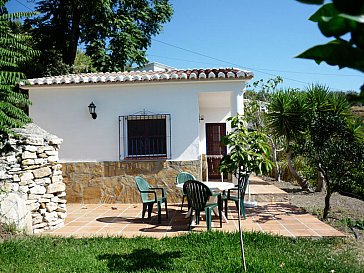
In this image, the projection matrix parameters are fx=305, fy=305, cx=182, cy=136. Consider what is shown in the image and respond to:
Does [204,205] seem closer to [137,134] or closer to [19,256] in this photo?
[19,256]

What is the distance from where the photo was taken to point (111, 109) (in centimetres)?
Answer: 1013

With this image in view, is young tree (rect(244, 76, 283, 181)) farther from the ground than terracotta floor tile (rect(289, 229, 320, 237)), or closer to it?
farther from the ground

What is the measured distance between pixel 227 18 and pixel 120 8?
10.3 m

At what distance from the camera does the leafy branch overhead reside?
0.69m

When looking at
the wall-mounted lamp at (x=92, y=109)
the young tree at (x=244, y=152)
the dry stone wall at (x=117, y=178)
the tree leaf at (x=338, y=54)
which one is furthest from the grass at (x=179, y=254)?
the wall-mounted lamp at (x=92, y=109)

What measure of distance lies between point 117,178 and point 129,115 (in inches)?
82.7

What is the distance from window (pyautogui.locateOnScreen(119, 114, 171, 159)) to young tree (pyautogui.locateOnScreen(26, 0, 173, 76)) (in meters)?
9.22

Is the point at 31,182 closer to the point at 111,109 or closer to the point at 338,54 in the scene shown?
the point at 111,109

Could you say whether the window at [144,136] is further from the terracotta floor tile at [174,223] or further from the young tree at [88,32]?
the young tree at [88,32]

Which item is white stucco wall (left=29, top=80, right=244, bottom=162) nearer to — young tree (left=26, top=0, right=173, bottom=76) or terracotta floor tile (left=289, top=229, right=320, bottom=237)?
terracotta floor tile (left=289, top=229, right=320, bottom=237)

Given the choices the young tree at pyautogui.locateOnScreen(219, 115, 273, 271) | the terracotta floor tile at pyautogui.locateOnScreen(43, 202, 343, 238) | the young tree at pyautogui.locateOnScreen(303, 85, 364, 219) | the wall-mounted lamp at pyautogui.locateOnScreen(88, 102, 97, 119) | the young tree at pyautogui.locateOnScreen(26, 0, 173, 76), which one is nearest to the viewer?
the young tree at pyautogui.locateOnScreen(219, 115, 273, 271)

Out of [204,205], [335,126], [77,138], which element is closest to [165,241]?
[204,205]

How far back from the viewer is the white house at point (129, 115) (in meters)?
9.80

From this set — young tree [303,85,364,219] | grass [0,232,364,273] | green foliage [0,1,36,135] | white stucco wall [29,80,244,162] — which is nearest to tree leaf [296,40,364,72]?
grass [0,232,364,273]
